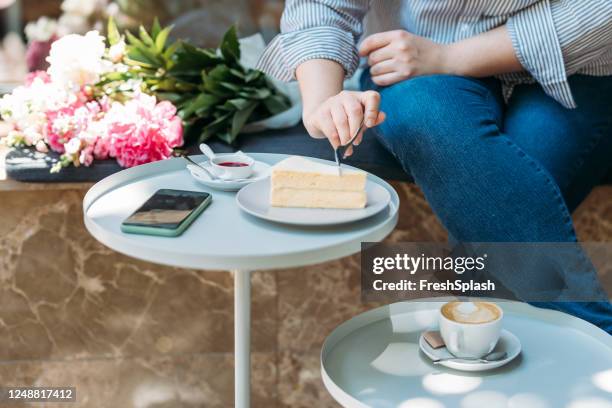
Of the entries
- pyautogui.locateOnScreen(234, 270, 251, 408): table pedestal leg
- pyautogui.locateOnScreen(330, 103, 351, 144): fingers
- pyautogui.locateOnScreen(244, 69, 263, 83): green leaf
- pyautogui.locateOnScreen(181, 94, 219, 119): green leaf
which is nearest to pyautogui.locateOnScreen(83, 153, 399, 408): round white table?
pyautogui.locateOnScreen(234, 270, 251, 408): table pedestal leg

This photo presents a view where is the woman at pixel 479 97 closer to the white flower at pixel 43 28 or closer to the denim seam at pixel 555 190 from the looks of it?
the denim seam at pixel 555 190

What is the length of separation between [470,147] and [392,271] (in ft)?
2.20

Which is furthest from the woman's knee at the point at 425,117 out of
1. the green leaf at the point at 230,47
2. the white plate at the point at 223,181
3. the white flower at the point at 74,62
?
the white flower at the point at 74,62

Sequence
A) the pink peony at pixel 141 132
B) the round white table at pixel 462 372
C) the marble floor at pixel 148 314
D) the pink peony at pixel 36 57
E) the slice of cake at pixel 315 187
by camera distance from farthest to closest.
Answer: the pink peony at pixel 36 57 < the marble floor at pixel 148 314 < the pink peony at pixel 141 132 < the slice of cake at pixel 315 187 < the round white table at pixel 462 372

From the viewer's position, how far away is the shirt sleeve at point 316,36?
131 centimetres

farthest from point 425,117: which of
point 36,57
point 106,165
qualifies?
point 36,57

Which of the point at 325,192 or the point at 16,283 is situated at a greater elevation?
the point at 325,192

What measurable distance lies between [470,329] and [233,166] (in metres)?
0.44

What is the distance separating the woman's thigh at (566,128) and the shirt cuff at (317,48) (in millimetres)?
306

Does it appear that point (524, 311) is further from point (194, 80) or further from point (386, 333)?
point (194, 80)

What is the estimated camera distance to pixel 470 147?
1142mm

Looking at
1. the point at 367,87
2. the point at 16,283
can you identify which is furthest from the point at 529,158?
the point at 16,283

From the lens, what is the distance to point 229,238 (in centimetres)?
97

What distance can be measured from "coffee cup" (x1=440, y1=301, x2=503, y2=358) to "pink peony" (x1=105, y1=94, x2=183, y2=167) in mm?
737
